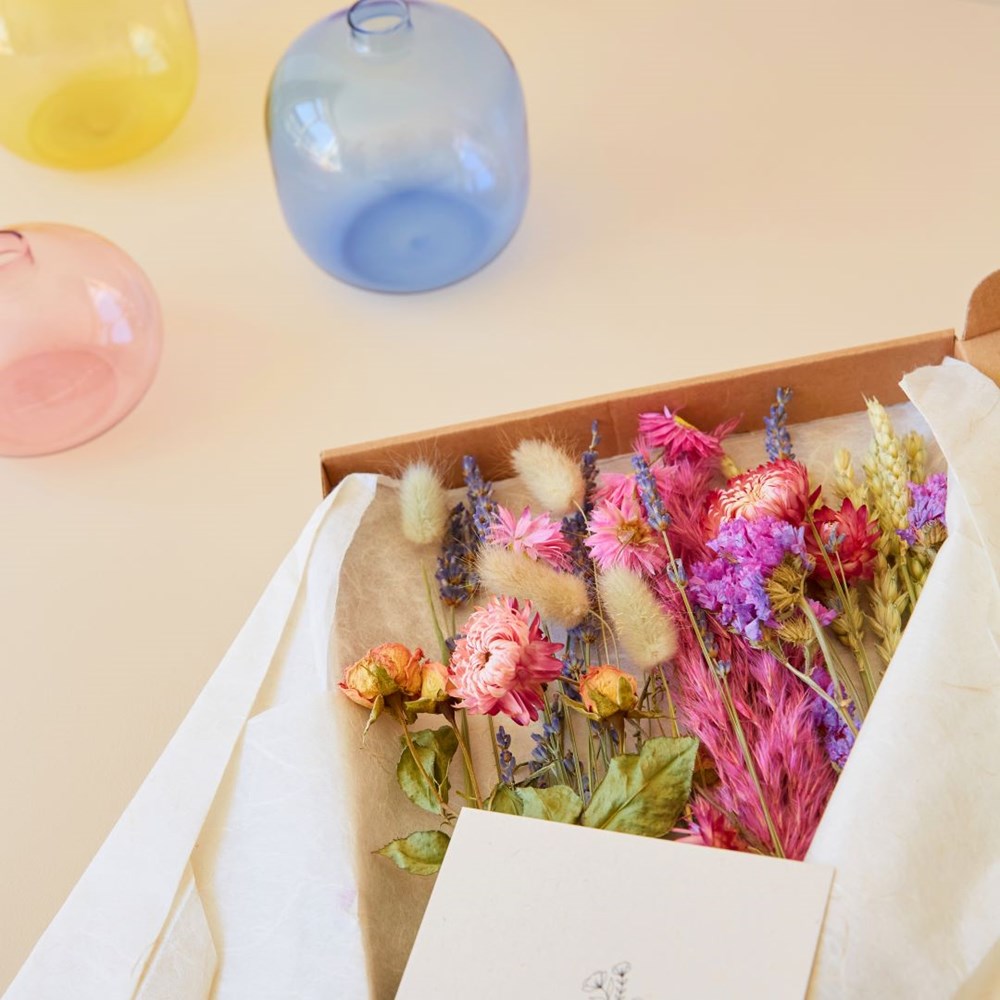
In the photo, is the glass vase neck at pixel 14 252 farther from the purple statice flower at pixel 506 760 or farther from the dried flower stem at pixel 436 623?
the purple statice flower at pixel 506 760

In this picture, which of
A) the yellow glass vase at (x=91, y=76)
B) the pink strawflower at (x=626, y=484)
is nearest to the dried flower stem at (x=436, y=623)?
the pink strawflower at (x=626, y=484)

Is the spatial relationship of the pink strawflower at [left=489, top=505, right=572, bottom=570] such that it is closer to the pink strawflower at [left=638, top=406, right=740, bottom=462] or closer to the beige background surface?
the pink strawflower at [left=638, top=406, right=740, bottom=462]

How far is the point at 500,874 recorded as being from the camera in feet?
1.69

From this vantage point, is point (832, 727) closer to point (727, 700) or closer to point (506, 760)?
point (727, 700)

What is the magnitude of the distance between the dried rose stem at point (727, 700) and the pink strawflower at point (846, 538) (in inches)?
2.9

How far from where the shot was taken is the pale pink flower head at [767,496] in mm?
643

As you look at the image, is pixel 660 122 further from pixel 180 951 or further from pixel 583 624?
pixel 180 951

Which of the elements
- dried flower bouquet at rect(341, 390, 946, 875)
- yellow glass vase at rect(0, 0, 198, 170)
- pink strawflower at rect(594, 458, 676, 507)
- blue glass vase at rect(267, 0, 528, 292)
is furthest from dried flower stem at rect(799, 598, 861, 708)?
yellow glass vase at rect(0, 0, 198, 170)

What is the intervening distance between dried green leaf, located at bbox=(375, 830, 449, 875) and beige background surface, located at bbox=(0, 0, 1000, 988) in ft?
0.90

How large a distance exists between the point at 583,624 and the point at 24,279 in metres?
0.51

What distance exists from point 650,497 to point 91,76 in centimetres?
69

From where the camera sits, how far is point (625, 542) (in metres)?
0.67

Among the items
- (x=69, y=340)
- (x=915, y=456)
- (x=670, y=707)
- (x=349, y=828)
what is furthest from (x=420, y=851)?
(x=69, y=340)

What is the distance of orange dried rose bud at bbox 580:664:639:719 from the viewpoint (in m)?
0.58
